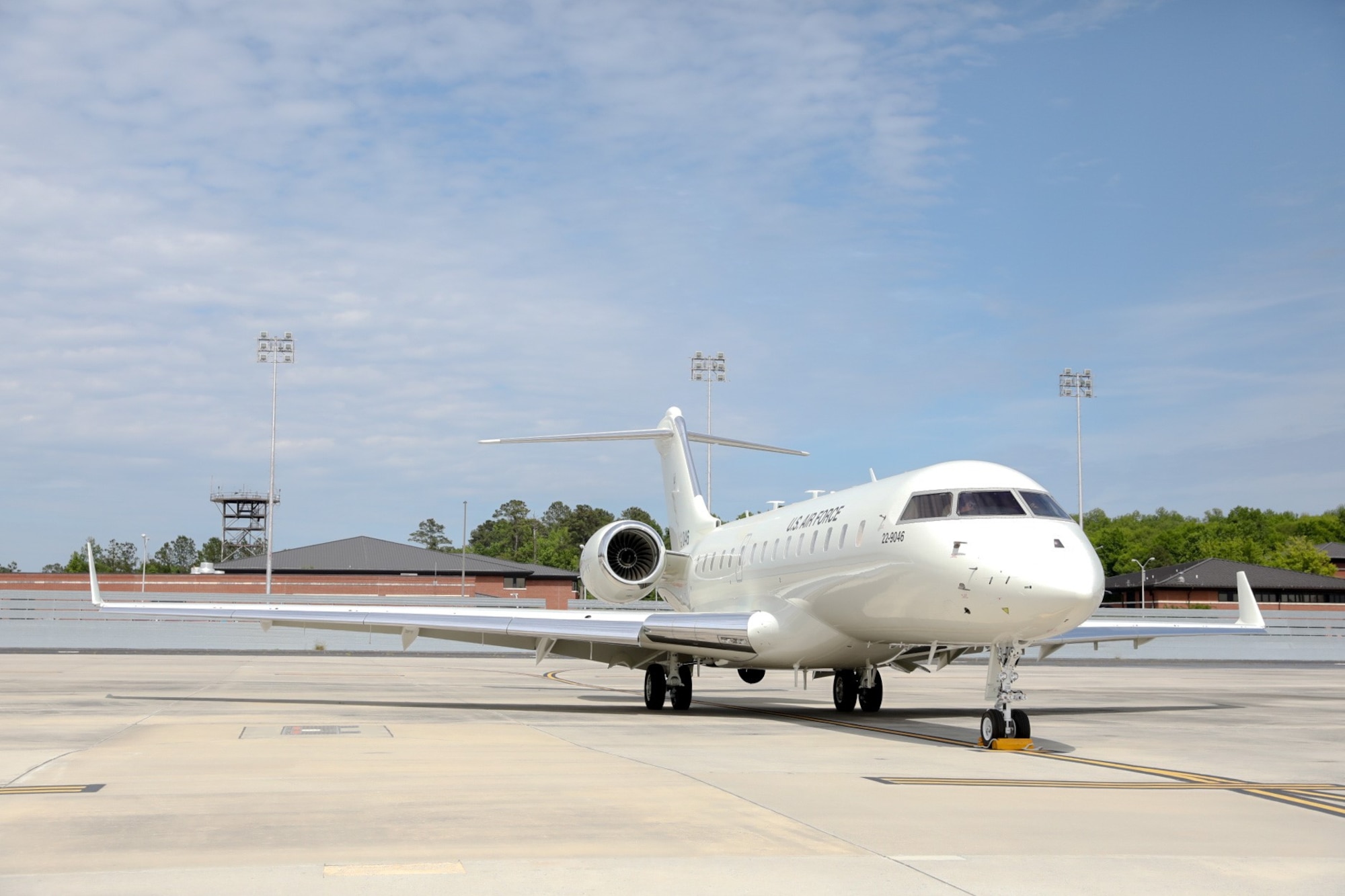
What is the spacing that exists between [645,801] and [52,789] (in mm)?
4872

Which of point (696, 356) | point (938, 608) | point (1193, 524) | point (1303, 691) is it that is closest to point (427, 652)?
point (696, 356)

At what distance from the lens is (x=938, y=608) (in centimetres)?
1596

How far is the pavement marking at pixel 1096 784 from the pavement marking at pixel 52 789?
677 cm

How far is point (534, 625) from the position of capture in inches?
846

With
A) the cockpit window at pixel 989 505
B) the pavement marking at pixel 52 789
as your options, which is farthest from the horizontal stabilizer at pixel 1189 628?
the pavement marking at pixel 52 789

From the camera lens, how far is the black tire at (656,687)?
2255 cm

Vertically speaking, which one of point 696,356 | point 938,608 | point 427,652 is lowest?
point 427,652

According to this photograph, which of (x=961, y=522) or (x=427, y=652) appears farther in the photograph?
(x=427, y=652)

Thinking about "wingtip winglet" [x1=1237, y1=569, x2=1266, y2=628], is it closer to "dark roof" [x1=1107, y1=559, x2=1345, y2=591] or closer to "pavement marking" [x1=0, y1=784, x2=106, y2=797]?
"pavement marking" [x1=0, y1=784, x2=106, y2=797]

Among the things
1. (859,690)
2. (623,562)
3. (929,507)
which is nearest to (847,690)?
(859,690)

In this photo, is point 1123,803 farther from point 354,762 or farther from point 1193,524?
point 1193,524

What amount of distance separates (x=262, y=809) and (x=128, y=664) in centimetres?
2921

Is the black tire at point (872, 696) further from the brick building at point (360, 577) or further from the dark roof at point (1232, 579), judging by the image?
the dark roof at point (1232, 579)

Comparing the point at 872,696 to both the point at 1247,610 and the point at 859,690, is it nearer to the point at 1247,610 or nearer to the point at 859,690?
the point at 859,690
